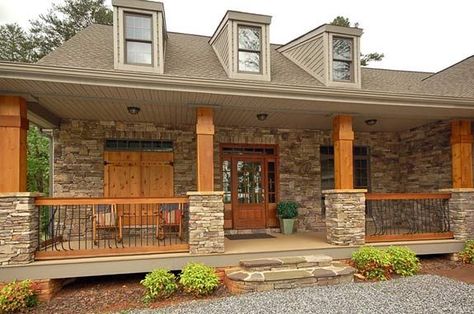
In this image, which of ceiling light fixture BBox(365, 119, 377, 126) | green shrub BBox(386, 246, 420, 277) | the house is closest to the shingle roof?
the house

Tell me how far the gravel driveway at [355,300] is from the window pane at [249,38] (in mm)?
4837

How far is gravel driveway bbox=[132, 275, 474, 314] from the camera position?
13.3 ft

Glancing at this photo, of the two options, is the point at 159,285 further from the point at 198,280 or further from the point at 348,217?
the point at 348,217

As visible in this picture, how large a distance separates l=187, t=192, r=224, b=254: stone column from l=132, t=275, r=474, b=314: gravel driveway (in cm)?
99

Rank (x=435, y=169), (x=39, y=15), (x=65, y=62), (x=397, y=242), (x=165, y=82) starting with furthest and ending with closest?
(x=39, y=15) < (x=435, y=169) < (x=397, y=242) < (x=65, y=62) < (x=165, y=82)

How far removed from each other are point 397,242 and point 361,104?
284 cm

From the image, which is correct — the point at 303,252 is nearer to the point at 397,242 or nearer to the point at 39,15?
the point at 397,242

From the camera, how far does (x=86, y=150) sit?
713cm

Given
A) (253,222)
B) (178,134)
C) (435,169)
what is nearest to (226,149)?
(178,134)

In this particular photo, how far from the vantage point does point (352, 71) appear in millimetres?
7285

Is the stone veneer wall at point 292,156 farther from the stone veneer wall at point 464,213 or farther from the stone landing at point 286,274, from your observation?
the stone landing at point 286,274

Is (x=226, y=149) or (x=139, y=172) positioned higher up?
(x=226, y=149)

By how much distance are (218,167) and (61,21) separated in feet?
44.9

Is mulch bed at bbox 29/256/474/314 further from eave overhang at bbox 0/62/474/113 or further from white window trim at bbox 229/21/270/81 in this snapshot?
white window trim at bbox 229/21/270/81
